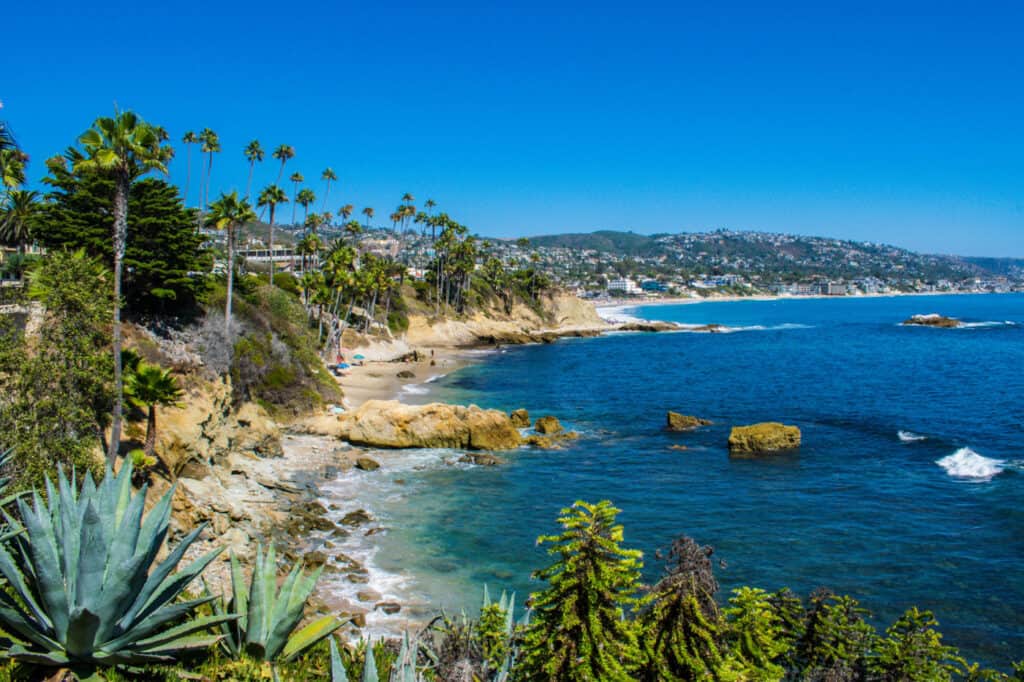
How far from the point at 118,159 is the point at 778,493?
1125 inches

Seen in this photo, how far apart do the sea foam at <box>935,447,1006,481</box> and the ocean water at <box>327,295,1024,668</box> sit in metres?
0.15

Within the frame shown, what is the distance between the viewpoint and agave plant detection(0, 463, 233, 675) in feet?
24.9

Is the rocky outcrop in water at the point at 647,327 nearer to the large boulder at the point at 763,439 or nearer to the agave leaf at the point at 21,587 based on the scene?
the large boulder at the point at 763,439

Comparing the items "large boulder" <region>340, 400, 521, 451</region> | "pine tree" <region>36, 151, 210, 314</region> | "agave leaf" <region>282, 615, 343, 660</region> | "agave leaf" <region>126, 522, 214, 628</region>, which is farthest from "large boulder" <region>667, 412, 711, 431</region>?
"agave leaf" <region>126, 522, 214, 628</region>

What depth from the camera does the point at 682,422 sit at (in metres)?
44.8

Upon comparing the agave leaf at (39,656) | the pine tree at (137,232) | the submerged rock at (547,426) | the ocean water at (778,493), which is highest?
the pine tree at (137,232)

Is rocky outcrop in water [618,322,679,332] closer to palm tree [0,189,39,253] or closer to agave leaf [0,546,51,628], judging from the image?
palm tree [0,189,39,253]

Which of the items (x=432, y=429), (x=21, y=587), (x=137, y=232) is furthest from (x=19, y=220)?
(x=21, y=587)

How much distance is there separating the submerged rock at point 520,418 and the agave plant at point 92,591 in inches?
1416

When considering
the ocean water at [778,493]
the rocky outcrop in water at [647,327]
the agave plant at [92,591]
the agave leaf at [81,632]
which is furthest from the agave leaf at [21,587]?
the rocky outcrop in water at [647,327]

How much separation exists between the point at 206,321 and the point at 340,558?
19662 millimetres

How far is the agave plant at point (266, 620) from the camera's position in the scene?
29.5 feet

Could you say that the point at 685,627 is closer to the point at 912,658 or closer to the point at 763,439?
the point at 912,658

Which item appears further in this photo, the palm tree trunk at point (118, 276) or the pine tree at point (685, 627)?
the palm tree trunk at point (118, 276)
